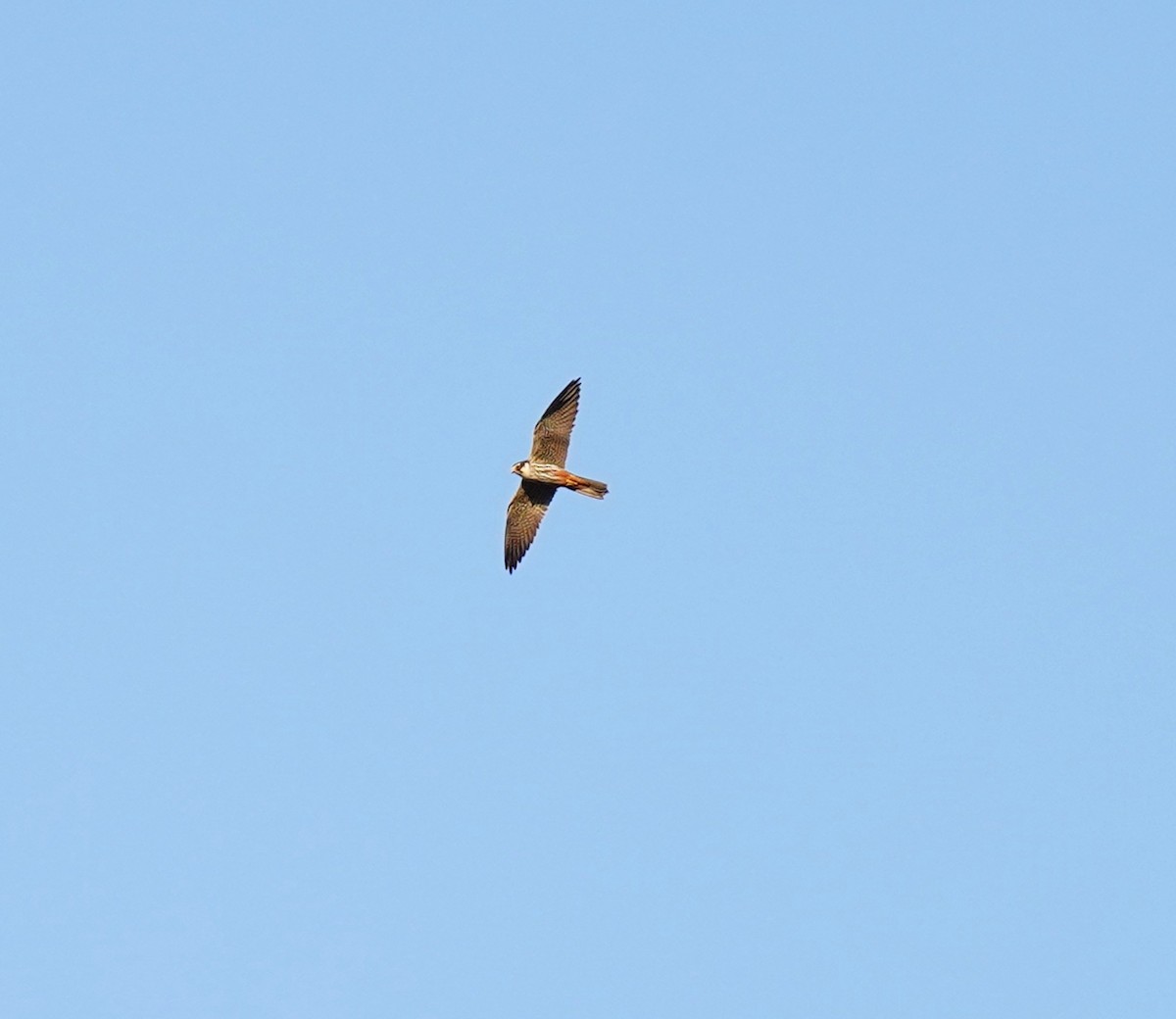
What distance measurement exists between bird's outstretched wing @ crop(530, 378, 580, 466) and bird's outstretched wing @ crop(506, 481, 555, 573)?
2.88ft

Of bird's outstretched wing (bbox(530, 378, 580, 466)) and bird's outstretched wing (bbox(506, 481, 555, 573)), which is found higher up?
bird's outstretched wing (bbox(530, 378, 580, 466))

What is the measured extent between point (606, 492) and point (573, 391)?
237cm

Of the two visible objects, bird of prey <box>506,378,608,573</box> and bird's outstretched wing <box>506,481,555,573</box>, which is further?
bird's outstretched wing <box>506,481,555,573</box>

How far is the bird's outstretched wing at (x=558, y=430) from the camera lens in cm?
4991

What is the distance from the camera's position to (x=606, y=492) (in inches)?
1943

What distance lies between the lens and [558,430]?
50000 mm

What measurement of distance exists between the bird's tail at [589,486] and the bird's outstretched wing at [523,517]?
130 centimetres

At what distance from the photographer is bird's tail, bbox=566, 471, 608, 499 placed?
49.3m

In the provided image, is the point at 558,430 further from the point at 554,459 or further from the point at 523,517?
the point at 523,517

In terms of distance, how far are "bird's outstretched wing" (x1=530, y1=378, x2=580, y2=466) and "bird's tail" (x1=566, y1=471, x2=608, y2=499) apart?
29.2 inches

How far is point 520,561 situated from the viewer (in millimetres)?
51781

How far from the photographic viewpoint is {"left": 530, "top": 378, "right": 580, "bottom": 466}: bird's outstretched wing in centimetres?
4991

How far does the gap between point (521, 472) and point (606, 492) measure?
2016 millimetres

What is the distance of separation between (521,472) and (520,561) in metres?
2.45
